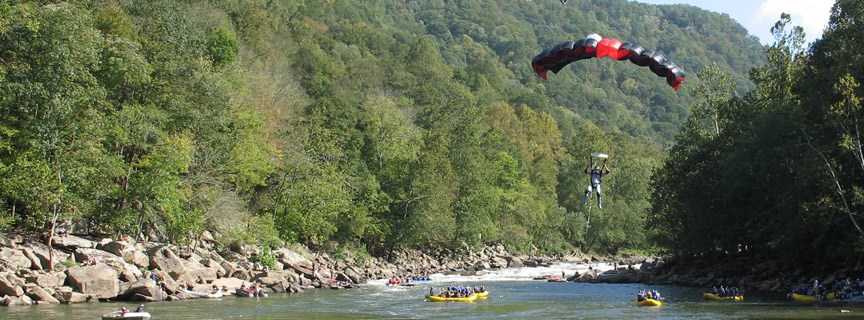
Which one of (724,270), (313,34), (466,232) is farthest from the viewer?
(313,34)

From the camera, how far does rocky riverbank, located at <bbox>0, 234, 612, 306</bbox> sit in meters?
38.3

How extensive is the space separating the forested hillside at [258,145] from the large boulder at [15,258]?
155cm

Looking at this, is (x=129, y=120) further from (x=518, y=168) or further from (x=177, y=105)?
(x=518, y=168)

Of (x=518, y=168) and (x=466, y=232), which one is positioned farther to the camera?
(x=518, y=168)

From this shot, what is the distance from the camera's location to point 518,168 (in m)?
107

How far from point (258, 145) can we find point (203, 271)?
1668cm

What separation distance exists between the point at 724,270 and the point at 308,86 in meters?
58.1

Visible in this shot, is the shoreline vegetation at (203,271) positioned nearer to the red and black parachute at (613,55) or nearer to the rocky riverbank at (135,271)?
the rocky riverbank at (135,271)

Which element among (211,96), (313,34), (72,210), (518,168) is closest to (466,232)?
(518,168)

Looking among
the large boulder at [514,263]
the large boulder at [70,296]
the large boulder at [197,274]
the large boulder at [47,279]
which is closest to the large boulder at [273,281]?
the large boulder at [197,274]

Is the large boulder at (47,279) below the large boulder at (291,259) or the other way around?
below

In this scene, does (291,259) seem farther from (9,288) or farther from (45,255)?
(9,288)

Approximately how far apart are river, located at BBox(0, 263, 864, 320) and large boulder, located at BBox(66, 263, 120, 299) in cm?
108

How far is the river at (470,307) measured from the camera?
36.1 metres
